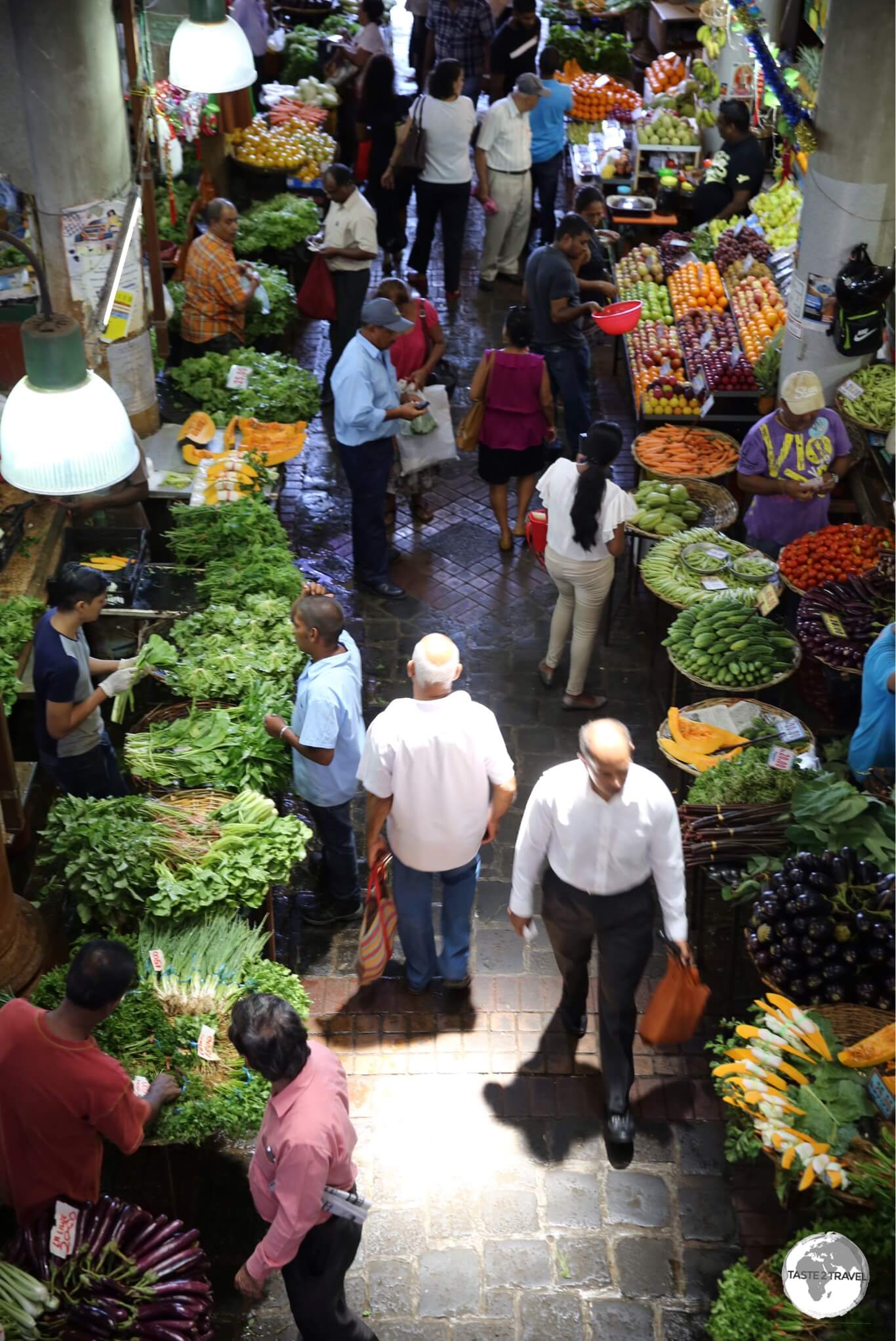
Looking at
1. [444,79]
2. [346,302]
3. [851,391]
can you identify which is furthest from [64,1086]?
[444,79]

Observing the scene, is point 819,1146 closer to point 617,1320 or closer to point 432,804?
point 617,1320

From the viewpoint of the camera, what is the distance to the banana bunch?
14359 millimetres

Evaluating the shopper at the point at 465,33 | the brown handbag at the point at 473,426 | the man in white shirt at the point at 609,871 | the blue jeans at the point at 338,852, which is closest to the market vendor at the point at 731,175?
the shopper at the point at 465,33

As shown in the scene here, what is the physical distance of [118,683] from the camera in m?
6.77

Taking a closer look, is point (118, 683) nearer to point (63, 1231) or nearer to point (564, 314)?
point (63, 1231)

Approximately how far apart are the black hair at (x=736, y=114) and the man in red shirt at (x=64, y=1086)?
992cm

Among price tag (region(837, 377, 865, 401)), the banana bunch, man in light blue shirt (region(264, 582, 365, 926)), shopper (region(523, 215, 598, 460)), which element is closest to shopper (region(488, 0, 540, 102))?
the banana bunch

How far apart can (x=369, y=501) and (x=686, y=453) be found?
7.41ft

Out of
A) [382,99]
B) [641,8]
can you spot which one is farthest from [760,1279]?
[641,8]

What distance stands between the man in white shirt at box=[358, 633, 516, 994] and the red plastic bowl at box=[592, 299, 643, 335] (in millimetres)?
5075

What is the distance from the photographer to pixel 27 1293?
462 cm

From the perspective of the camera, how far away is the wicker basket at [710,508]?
9055mm

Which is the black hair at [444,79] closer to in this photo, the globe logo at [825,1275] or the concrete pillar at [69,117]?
the concrete pillar at [69,117]

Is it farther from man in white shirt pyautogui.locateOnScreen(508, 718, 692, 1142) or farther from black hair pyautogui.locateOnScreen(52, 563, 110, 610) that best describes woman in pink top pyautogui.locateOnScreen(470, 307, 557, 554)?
man in white shirt pyautogui.locateOnScreen(508, 718, 692, 1142)
